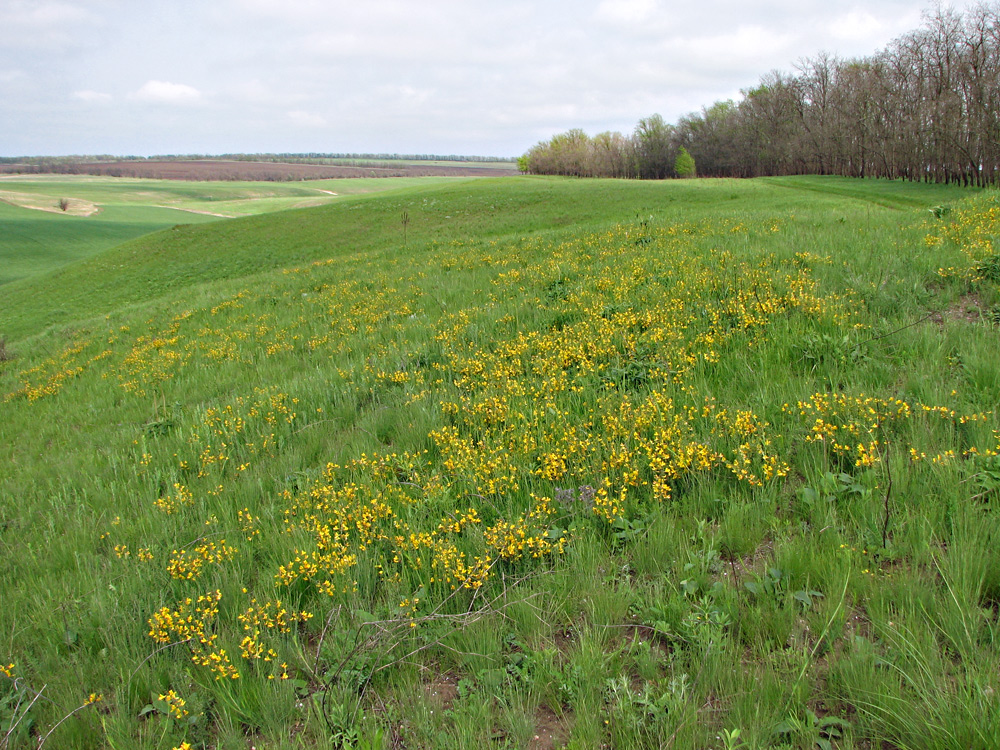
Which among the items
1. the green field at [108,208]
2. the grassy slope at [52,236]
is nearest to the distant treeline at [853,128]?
the green field at [108,208]

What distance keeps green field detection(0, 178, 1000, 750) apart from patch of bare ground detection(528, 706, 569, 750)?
0.04ft

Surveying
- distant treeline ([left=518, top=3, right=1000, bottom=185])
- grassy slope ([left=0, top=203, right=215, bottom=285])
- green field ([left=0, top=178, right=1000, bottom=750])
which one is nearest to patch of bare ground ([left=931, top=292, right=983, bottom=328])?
green field ([left=0, top=178, right=1000, bottom=750])

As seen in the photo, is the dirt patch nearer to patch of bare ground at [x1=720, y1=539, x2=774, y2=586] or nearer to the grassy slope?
patch of bare ground at [x1=720, y1=539, x2=774, y2=586]

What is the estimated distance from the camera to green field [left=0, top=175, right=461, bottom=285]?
57.9m

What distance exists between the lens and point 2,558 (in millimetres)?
4426

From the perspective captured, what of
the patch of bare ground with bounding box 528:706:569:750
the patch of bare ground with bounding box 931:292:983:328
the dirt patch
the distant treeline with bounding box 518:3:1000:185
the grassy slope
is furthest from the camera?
the grassy slope

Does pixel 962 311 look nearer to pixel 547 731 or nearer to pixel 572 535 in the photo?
pixel 572 535

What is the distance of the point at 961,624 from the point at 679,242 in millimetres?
9386

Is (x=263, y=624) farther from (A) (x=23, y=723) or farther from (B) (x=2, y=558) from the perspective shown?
(B) (x=2, y=558)

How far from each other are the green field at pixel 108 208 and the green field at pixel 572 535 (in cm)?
5719

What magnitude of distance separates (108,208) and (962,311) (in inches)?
4451

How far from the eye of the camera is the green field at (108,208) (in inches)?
2280

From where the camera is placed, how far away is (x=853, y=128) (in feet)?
179

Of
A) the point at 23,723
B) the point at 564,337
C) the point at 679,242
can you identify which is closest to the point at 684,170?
the point at 679,242
